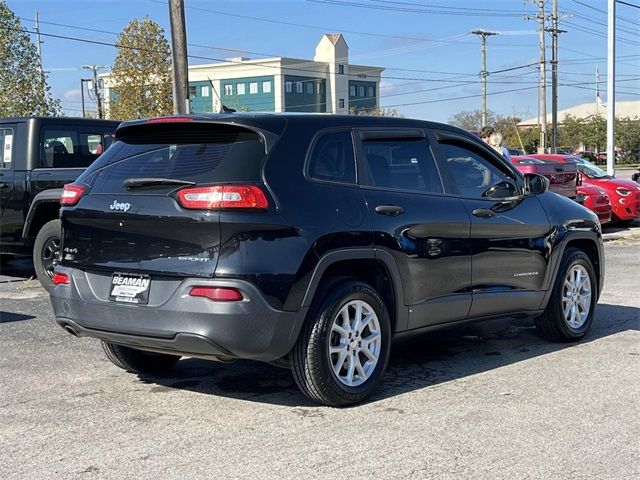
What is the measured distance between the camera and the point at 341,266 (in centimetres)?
515

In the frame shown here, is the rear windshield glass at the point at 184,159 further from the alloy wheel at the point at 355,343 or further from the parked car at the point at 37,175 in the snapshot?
the parked car at the point at 37,175

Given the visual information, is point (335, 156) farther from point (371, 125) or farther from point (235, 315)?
point (235, 315)

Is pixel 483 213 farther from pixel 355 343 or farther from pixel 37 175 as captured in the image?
pixel 37 175

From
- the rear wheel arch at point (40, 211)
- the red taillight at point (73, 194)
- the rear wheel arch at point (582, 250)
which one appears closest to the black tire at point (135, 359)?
the red taillight at point (73, 194)

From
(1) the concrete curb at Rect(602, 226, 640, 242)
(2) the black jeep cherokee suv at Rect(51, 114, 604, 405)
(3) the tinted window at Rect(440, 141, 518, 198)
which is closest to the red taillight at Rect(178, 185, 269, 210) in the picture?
(2) the black jeep cherokee suv at Rect(51, 114, 604, 405)

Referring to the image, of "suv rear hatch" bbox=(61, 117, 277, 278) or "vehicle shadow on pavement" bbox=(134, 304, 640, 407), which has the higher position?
"suv rear hatch" bbox=(61, 117, 277, 278)

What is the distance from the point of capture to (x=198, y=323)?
461 centimetres

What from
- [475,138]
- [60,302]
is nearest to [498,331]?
[475,138]

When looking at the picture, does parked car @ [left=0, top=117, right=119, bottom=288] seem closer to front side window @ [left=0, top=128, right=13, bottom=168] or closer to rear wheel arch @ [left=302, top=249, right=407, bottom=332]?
front side window @ [left=0, top=128, right=13, bottom=168]

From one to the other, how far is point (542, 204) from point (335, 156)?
2.31 m

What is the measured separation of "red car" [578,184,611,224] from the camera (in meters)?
16.4

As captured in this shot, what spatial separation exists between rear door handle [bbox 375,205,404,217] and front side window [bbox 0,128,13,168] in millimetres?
6227

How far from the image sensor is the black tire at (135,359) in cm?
582

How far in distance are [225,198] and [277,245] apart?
39cm
